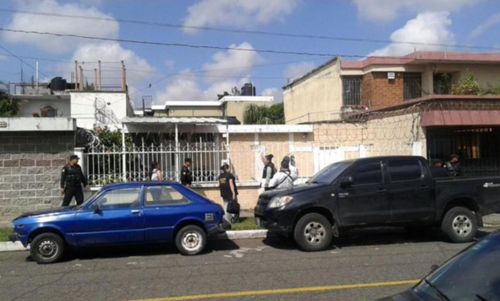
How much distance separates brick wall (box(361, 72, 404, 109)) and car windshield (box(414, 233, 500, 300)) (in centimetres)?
2131

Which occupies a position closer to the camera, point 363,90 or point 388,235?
point 388,235

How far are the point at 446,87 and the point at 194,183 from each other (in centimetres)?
1655

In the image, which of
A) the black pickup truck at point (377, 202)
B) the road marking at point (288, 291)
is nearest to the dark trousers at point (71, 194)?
the black pickup truck at point (377, 202)

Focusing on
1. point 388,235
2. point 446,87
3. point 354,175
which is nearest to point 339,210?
point 354,175

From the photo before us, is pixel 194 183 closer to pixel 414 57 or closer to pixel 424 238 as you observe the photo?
pixel 424 238

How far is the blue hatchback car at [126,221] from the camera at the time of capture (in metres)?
8.43

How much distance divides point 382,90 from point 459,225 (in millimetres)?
15510

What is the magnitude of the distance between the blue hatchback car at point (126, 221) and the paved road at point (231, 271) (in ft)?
1.10

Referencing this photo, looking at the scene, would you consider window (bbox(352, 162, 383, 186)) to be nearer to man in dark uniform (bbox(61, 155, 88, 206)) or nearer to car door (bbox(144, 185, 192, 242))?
car door (bbox(144, 185, 192, 242))

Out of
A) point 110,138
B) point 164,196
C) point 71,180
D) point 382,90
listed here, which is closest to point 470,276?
point 164,196

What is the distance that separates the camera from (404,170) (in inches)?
378

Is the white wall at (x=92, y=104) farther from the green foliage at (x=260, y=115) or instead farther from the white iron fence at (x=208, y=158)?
the white iron fence at (x=208, y=158)

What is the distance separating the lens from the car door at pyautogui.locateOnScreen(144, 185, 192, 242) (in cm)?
873

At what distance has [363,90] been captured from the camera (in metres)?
24.8
